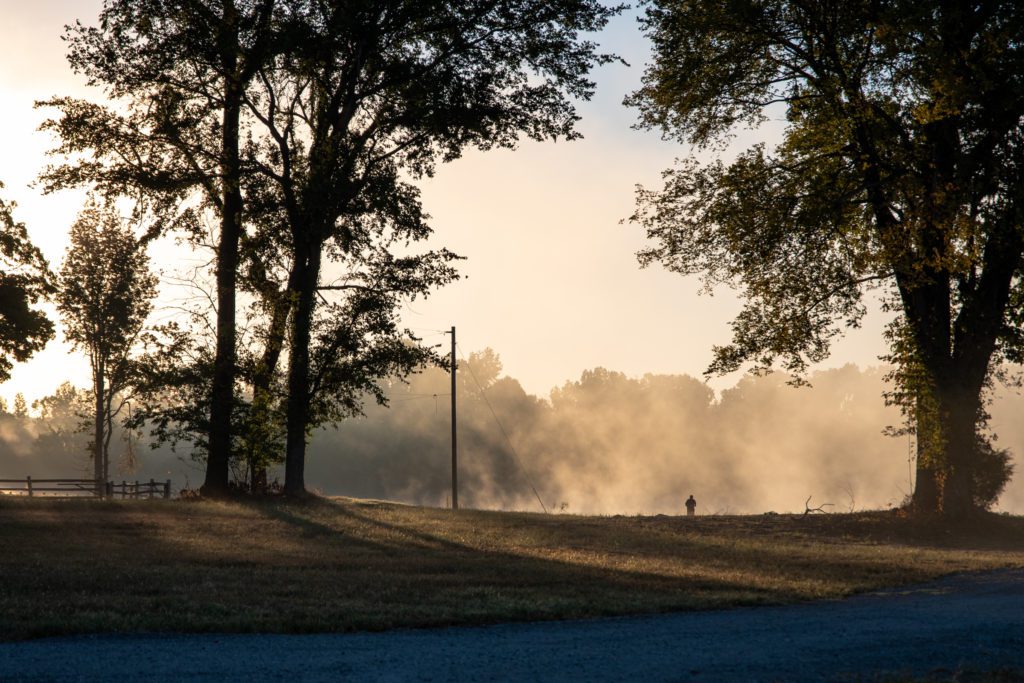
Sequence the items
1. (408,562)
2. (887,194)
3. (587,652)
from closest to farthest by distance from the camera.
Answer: (587,652), (408,562), (887,194)

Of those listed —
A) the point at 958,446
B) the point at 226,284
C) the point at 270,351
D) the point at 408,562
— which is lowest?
the point at 408,562

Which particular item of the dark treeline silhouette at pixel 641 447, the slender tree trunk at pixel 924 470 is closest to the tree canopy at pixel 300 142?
the slender tree trunk at pixel 924 470

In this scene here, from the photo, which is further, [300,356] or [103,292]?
[103,292]

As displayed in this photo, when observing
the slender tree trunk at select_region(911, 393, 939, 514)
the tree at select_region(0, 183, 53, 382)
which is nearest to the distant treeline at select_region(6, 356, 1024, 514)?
the tree at select_region(0, 183, 53, 382)

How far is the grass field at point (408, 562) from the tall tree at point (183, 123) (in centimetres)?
579

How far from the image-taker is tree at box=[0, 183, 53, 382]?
1388 inches

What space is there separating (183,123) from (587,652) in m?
22.7

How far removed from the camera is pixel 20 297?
117ft

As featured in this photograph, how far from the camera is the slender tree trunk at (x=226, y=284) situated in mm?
27703

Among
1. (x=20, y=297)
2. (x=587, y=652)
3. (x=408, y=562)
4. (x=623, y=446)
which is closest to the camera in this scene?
(x=587, y=652)

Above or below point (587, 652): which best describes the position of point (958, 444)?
above

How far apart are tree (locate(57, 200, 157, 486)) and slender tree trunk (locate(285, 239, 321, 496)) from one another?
17236 millimetres

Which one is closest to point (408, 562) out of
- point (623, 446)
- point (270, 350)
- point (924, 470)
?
point (270, 350)

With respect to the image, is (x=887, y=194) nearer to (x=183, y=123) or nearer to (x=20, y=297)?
(x=183, y=123)
